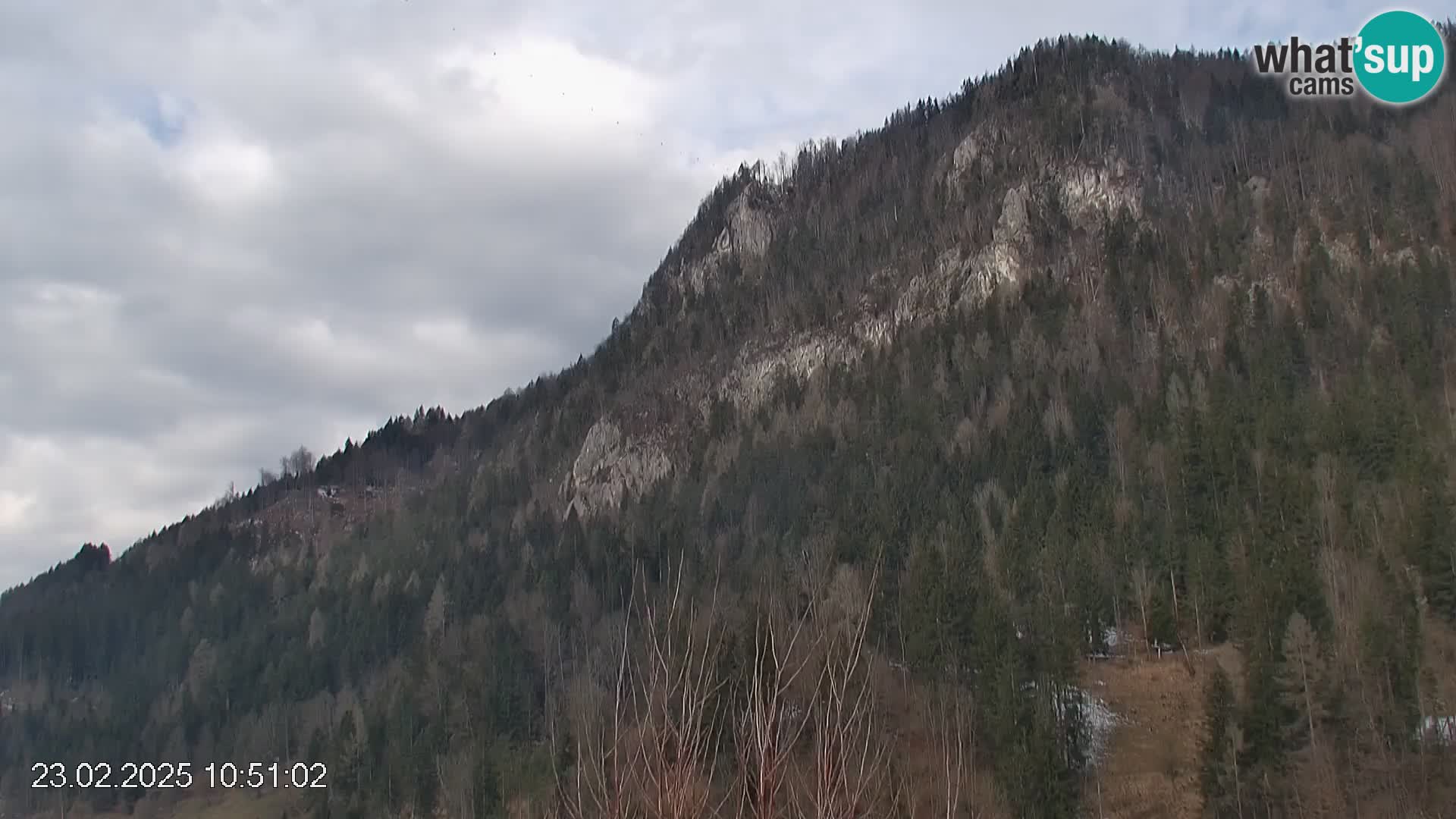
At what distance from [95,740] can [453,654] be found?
5122 cm

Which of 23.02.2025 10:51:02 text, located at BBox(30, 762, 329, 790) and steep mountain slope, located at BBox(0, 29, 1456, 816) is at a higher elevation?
steep mountain slope, located at BBox(0, 29, 1456, 816)

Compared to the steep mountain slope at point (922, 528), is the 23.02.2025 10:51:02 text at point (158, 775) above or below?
below

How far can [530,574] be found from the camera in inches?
4311

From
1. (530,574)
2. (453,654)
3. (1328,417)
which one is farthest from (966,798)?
(530,574)

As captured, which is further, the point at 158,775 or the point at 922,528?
the point at 158,775

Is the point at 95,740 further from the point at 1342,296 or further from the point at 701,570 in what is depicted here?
the point at 1342,296

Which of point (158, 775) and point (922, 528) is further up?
point (922, 528)

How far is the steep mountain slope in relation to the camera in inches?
1805

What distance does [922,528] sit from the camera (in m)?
85.1

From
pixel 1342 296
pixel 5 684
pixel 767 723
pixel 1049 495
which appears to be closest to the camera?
pixel 767 723

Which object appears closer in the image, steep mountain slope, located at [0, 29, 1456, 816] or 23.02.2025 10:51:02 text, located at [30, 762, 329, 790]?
steep mountain slope, located at [0, 29, 1456, 816]

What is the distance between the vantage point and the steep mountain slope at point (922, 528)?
45.8 meters

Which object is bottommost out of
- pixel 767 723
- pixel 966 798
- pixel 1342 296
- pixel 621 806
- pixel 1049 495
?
pixel 966 798

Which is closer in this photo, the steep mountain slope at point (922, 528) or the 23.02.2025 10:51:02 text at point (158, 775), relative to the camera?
the steep mountain slope at point (922, 528)
